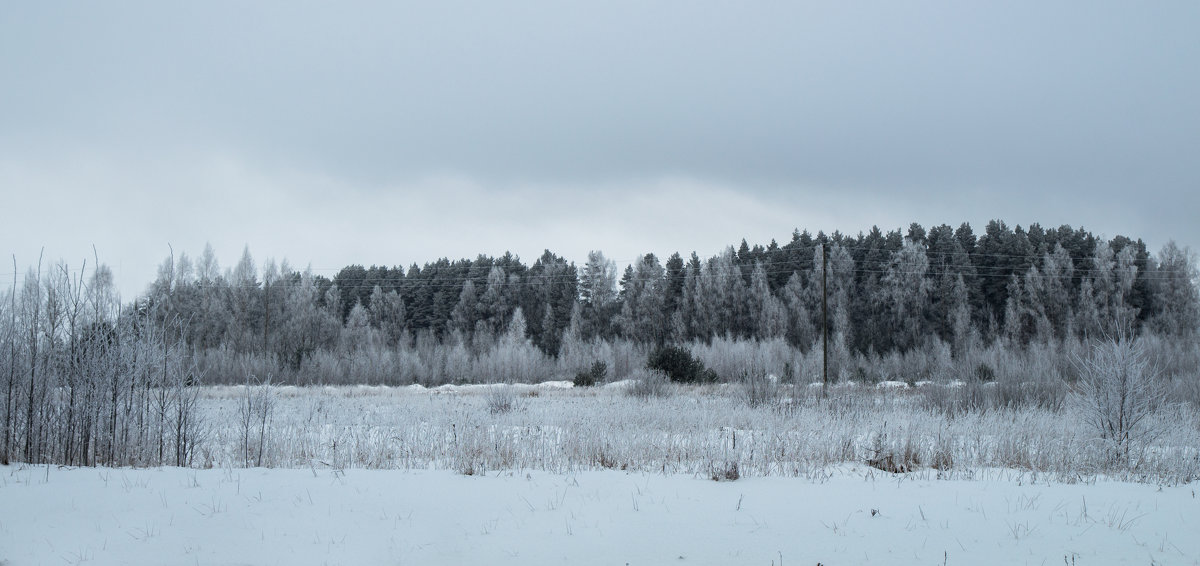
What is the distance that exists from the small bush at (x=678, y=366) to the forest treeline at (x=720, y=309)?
7.76ft

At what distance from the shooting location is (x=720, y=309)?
5659 cm

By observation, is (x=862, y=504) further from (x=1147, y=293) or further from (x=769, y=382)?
(x=1147, y=293)

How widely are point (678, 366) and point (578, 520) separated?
86.1 feet

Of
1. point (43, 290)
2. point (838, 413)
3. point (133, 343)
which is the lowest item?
point (838, 413)

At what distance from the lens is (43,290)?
1068 cm

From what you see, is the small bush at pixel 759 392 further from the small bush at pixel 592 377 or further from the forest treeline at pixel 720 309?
the small bush at pixel 592 377

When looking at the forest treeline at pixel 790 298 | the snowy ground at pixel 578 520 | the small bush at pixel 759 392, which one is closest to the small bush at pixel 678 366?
the small bush at pixel 759 392

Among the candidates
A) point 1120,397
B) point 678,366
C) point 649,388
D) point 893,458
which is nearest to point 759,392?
point 649,388

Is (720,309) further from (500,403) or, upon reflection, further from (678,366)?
(500,403)

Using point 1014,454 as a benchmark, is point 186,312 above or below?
above

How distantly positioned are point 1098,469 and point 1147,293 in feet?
181

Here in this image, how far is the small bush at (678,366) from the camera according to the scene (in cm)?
3148

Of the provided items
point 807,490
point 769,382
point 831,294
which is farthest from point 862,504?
point 831,294

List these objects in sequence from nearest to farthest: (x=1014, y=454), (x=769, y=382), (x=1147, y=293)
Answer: (x=1014, y=454) → (x=769, y=382) → (x=1147, y=293)
